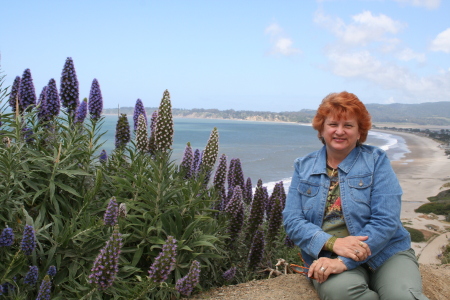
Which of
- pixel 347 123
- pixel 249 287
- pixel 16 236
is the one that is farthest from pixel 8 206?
pixel 347 123

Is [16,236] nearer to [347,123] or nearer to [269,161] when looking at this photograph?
[347,123]

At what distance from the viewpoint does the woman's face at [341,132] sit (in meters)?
4.07

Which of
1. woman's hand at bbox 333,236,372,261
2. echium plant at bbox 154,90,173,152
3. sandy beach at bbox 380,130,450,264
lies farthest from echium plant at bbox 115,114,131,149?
sandy beach at bbox 380,130,450,264

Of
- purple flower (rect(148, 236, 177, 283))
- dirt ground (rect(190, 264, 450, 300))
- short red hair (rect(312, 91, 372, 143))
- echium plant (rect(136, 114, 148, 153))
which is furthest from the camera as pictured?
echium plant (rect(136, 114, 148, 153))

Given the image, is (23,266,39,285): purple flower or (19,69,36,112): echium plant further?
(19,69,36,112): echium plant

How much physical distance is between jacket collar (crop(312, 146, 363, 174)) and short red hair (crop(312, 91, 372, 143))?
220 millimetres

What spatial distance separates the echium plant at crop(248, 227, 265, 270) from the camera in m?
5.28

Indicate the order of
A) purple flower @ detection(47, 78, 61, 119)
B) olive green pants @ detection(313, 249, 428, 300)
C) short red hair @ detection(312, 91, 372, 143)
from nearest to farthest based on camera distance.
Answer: olive green pants @ detection(313, 249, 428, 300) → short red hair @ detection(312, 91, 372, 143) → purple flower @ detection(47, 78, 61, 119)

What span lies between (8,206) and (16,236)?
346 millimetres

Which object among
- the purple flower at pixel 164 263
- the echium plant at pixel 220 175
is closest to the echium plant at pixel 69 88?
the echium plant at pixel 220 175

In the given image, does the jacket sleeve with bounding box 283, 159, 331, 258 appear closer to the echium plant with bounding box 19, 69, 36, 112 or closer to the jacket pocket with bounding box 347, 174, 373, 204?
the jacket pocket with bounding box 347, 174, 373, 204

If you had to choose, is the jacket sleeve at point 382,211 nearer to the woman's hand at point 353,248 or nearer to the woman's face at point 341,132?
the woman's hand at point 353,248

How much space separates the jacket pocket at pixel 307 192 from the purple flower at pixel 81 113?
3044 millimetres

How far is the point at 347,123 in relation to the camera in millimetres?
4082
